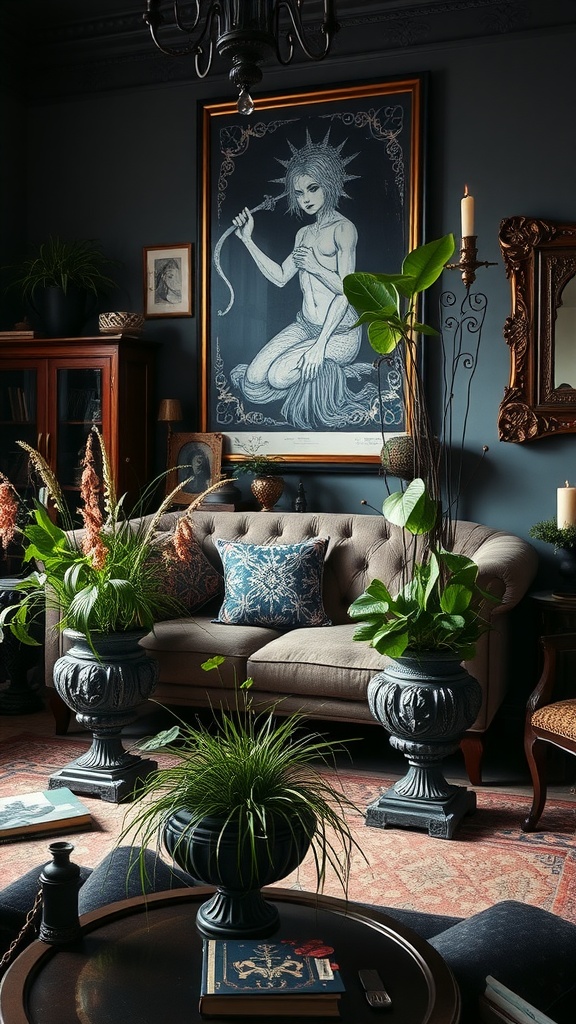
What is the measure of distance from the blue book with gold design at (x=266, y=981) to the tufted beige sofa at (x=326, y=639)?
1.72m

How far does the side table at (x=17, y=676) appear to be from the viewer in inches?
179

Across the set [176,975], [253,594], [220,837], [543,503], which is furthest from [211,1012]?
[543,503]

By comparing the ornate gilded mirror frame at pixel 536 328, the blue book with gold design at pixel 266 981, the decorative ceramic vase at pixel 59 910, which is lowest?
the blue book with gold design at pixel 266 981

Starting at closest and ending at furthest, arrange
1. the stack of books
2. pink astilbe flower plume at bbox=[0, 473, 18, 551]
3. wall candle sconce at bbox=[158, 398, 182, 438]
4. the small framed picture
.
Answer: the stack of books < pink astilbe flower plume at bbox=[0, 473, 18, 551] < wall candle sconce at bbox=[158, 398, 182, 438] < the small framed picture

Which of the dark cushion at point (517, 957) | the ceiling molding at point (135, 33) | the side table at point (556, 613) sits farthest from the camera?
the ceiling molding at point (135, 33)

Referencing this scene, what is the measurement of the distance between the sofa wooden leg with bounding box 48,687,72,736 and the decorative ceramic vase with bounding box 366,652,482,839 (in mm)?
1477

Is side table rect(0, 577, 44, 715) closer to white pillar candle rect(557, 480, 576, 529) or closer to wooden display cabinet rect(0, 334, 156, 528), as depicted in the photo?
wooden display cabinet rect(0, 334, 156, 528)

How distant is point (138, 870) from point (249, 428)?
10.8 feet

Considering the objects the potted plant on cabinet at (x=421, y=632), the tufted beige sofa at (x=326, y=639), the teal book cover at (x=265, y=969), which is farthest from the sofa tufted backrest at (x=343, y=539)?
the teal book cover at (x=265, y=969)

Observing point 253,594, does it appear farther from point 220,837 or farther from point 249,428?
point 220,837

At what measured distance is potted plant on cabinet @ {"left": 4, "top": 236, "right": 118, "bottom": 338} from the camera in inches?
199

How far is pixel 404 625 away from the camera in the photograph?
314cm

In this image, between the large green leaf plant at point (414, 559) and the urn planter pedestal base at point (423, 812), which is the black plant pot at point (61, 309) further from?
the urn planter pedestal base at point (423, 812)

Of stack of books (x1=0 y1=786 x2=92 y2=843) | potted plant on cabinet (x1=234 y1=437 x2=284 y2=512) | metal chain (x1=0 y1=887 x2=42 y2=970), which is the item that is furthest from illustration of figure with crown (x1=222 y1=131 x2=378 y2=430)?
metal chain (x1=0 y1=887 x2=42 y2=970)
